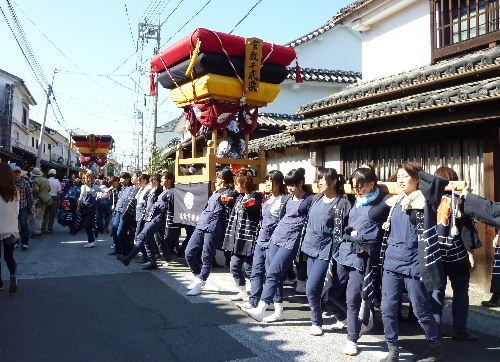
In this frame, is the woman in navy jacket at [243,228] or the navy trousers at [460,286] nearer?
the navy trousers at [460,286]

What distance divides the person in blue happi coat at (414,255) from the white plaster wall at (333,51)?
17805 millimetres

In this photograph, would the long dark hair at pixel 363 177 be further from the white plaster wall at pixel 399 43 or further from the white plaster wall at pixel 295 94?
the white plaster wall at pixel 295 94

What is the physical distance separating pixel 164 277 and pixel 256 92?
3700 millimetres

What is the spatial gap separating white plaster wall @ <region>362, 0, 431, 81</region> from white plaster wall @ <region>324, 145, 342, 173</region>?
2.92m

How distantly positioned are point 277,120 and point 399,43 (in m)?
6.71

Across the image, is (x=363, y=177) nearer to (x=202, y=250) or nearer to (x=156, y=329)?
(x=156, y=329)

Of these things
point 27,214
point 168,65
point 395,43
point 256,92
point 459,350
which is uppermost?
point 395,43

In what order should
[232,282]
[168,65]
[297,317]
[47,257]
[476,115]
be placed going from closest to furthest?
[297,317]
[476,115]
[232,282]
[168,65]
[47,257]

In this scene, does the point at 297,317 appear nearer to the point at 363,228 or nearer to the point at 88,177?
the point at 363,228

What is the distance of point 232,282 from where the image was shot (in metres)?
7.65

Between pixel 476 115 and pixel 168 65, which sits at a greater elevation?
pixel 168 65

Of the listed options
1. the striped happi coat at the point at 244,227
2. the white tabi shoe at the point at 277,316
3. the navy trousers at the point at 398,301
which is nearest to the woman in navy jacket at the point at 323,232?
the white tabi shoe at the point at 277,316

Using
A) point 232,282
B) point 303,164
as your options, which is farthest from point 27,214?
point 303,164

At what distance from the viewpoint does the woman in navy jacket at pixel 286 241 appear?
5316 mm
